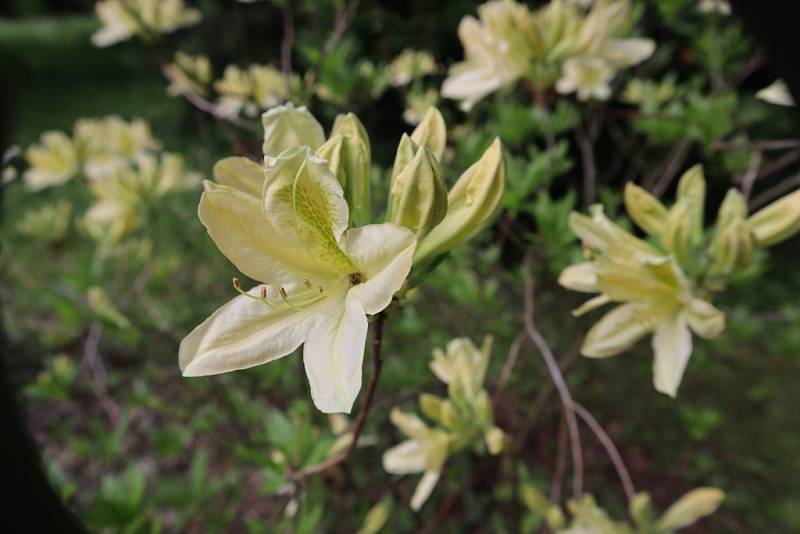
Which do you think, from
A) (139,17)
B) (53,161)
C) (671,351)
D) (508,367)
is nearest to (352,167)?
(671,351)

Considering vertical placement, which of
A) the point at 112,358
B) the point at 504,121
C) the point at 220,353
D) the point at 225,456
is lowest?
the point at 112,358

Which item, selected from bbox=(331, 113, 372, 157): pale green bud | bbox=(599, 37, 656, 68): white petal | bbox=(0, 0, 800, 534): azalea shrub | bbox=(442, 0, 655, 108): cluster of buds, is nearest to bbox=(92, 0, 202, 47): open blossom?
bbox=(0, 0, 800, 534): azalea shrub

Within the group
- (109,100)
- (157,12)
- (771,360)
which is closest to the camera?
(157,12)

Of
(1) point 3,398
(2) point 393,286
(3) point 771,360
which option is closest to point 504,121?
(2) point 393,286

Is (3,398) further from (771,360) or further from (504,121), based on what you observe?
(771,360)

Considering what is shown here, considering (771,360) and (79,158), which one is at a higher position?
(79,158)

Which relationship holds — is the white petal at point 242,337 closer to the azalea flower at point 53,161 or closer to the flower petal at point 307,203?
the flower petal at point 307,203

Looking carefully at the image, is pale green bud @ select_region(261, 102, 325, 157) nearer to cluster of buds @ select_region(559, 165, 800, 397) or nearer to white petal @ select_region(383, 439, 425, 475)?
cluster of buds @ select_region(559, 165, 800, 397)
